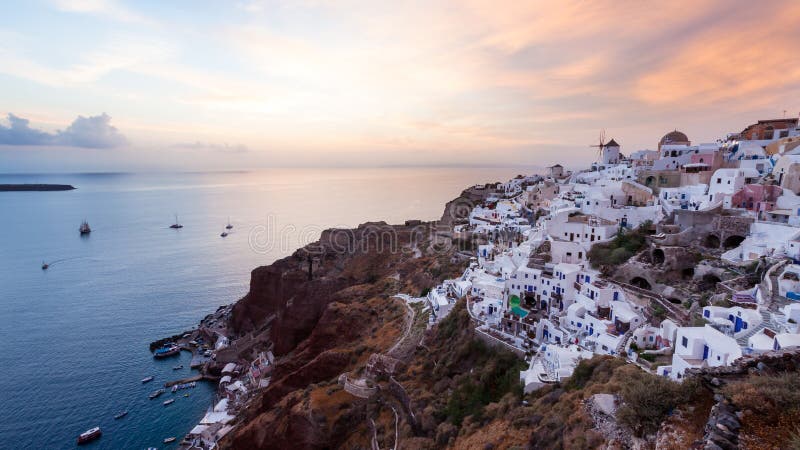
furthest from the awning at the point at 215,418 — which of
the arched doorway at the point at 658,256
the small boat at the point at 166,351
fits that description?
the arched doorway at the point at 658,256

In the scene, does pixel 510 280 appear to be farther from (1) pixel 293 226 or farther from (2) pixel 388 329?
(1) pixel 293 226

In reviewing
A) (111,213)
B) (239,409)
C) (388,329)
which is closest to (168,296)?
(239,409)

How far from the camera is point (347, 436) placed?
27.0 metres

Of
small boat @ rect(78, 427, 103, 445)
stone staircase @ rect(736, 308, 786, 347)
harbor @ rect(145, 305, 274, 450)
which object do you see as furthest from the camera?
harbor @ rect(145, 305, 274, 450)

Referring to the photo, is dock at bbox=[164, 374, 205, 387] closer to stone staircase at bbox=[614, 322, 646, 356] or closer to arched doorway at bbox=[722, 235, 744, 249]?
stone staircase at bbox=[614, 322, 646, 356]

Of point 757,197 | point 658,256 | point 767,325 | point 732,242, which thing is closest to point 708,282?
point 658,256

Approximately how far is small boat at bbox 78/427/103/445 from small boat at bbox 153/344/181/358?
529 inches

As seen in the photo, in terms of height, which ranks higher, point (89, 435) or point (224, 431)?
point (89, 435)

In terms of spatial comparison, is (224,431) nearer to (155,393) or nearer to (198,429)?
(198,429)

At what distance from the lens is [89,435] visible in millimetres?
34469

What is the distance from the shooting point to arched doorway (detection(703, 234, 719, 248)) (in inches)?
1104

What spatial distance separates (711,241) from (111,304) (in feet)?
258

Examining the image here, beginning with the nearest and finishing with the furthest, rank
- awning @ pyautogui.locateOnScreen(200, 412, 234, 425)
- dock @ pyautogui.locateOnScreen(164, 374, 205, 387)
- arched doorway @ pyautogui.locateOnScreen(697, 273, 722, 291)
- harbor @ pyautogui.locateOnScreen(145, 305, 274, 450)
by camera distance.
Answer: arched doorway @ pyautogui.locateOnScreen(697, 273, 722, 291) < harbor @ pyautogui.locateOnScreen(145, 305, 274, 450) < awning @ pyautogui.locateOnScreen(200, 412, 234, 425) < dock @ pyautogui.locateOnScreen(164, 374, 205, 387)

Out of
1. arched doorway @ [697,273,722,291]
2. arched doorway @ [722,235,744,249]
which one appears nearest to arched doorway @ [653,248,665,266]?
arched doorway @ [697,273,722,291]
